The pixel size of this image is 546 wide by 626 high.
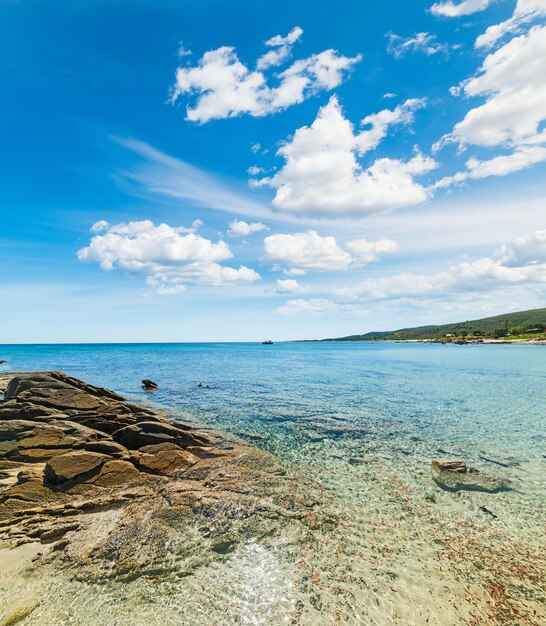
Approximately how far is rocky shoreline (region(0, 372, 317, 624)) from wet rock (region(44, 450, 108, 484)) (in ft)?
0.15

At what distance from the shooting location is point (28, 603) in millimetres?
8812

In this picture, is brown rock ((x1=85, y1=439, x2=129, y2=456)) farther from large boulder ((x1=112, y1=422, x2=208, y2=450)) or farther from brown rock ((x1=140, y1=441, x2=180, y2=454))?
large boulder ((x1=112, y1=422, x2=208, y2=450))

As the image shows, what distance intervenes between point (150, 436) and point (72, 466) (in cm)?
531

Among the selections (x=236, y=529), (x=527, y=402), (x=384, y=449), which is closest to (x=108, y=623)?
(x=236, y=529)

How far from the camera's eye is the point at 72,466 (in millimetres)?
15469

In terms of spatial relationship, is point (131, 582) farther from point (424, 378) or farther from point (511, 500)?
point (424, 378)

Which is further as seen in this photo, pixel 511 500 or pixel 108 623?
pixel 511 500

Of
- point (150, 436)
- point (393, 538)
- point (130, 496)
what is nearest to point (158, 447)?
point (150, 436)

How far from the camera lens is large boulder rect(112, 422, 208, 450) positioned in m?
20.1

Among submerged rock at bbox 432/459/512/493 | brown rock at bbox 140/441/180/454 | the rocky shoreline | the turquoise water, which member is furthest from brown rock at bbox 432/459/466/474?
brown rock at bbox 140/441/180/454

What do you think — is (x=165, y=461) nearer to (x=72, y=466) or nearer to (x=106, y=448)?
(x=106, y=448)

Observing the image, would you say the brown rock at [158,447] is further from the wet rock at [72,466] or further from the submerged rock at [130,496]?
the wet rock at [72,466]

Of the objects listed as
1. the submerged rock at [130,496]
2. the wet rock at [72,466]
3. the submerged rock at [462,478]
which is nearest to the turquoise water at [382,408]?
the submerged rock at [462,478]

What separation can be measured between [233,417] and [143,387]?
2729cm
